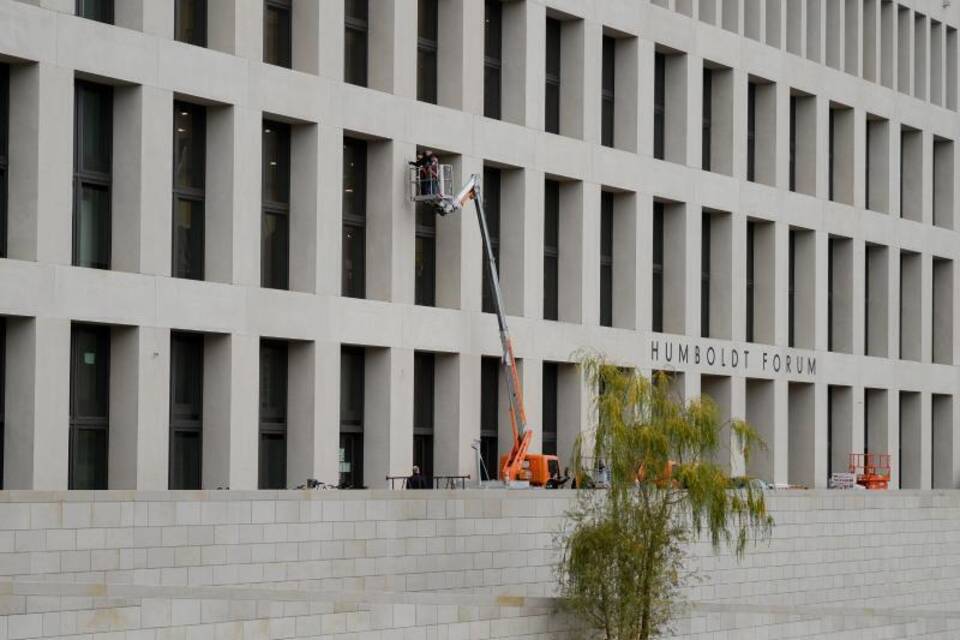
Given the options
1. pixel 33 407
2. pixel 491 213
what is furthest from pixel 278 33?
pixel 33 407

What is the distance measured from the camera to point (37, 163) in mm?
36031

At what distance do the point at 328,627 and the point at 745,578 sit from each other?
18856mm

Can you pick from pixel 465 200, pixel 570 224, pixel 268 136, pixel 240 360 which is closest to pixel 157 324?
pixel 240 360

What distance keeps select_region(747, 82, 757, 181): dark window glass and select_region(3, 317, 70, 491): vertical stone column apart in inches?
1109

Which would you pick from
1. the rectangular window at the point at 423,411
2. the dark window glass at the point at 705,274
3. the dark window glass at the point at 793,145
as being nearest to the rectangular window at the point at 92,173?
the rectangular window at the point at 423,411

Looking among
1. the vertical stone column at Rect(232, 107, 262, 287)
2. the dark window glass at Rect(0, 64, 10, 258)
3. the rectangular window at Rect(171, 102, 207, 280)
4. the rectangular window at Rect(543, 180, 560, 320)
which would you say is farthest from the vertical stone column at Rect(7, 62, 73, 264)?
the rectangular window at Rect(543, 180, 560, 320)

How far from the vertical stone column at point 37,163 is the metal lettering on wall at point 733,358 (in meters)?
20.5

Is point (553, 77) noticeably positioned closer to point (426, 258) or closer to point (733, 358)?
point (426, 258)

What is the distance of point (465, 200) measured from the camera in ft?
146

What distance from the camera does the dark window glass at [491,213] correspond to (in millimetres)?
47719

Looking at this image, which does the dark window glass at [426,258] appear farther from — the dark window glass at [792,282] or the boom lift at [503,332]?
the dark window glass at [792,282]

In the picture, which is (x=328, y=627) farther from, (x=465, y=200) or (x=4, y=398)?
(x=465, y=200)

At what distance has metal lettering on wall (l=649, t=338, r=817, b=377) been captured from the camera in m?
52.4

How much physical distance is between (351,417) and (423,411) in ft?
8.64
